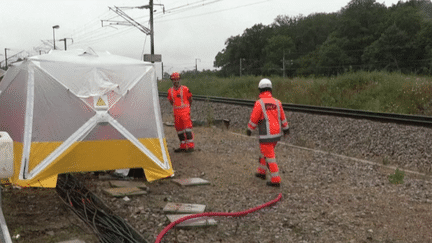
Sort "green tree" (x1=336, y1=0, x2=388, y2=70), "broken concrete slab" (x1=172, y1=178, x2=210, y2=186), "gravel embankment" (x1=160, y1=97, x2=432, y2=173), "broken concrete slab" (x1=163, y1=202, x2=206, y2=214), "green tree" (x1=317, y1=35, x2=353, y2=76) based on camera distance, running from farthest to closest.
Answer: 1. "green tree" (x1=336, y1=0, x2=388, y2=70)
2. "green tree" (x1=317, y1=35, x2=353, y2=76)
3. "gravel embankment" (x1=160, y1=97, x2=432, y2=173)
4. "broken concrete slab" (x1=172, y1=178, x2=210, y2=186)
5. "broken concrete slab" (x1=163, y1=202, x2=206, y2=214)

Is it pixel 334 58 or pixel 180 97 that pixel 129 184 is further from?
pixel 334 58

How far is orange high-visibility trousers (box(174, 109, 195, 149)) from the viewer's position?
862 cm

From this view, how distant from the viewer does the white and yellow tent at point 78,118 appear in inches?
223

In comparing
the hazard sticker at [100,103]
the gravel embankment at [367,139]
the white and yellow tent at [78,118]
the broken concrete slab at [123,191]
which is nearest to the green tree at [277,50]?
the gravel embankment at [367,139]

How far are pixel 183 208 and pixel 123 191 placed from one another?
3.80 feet

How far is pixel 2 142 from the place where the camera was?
404 centimetres

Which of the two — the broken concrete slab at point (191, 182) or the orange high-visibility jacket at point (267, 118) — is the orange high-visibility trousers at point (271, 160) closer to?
the orange high-visibility jacket at point (267, 118)

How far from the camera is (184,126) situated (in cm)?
869

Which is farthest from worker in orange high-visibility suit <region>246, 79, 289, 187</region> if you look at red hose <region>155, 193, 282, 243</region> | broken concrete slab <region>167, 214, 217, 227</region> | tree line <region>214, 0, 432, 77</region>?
tree line <region>214, 0, 432, 77</region>

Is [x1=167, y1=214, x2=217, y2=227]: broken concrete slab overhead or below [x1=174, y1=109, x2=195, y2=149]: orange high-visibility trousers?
below

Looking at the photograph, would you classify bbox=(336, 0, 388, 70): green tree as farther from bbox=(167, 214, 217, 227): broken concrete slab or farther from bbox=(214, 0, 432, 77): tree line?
bbox=(167, 214, 217, 227): broken concrete slab

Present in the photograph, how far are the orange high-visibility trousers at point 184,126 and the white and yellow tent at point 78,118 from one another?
198 centimetres

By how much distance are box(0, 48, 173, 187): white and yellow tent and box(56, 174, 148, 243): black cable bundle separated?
432mm

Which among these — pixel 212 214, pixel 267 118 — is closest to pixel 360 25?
pixel 267 118
